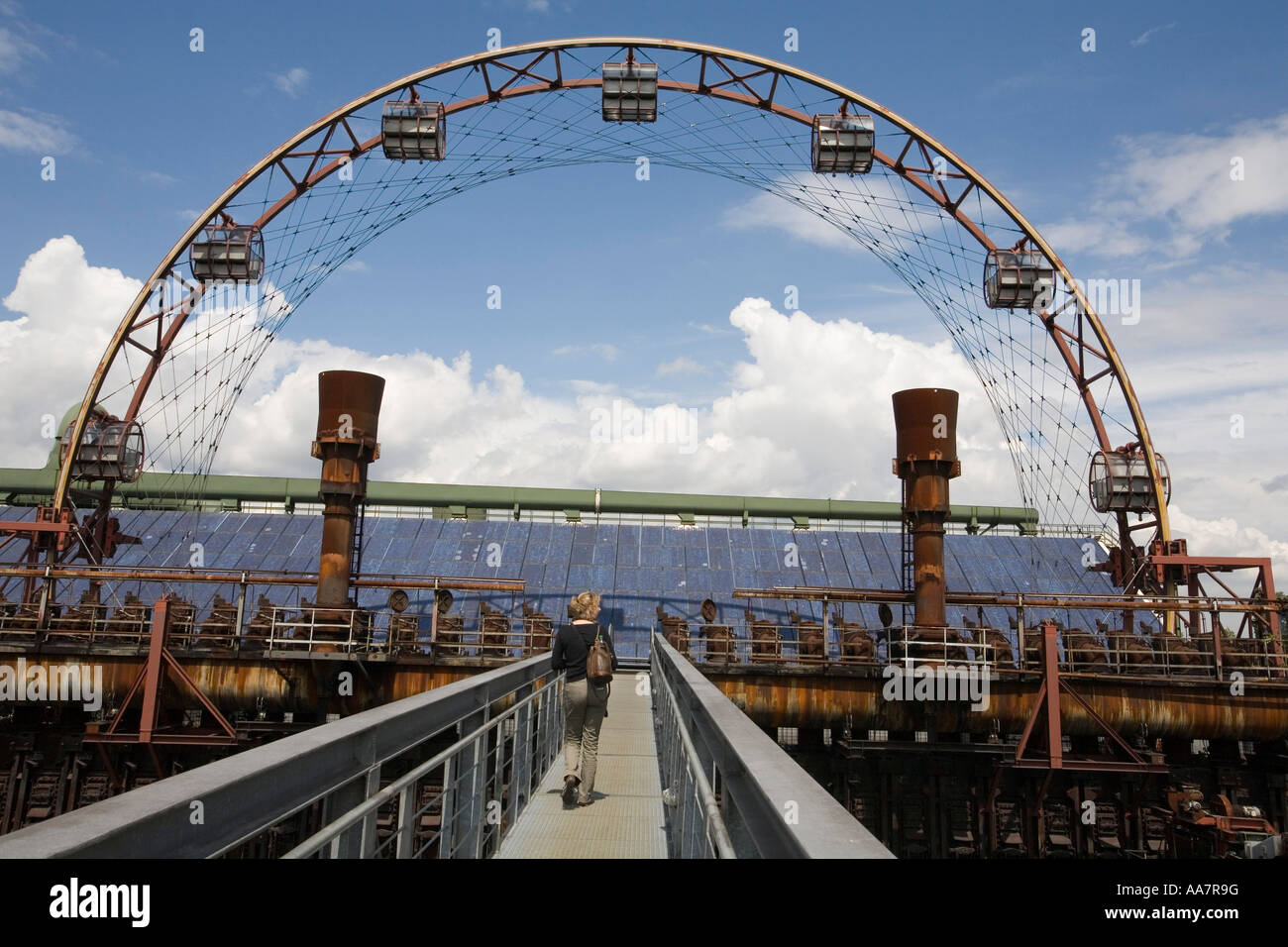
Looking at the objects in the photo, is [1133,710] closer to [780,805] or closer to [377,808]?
[377,808]

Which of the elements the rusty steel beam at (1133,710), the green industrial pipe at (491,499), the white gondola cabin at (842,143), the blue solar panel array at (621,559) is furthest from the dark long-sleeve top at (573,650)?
the green industrial pipe at (491,499)

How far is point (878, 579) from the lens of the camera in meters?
36.6

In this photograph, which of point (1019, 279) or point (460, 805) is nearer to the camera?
point (460, 805)

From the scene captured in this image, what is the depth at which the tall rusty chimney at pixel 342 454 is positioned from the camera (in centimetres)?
2116

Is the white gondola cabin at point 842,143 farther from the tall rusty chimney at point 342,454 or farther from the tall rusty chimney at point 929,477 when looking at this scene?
the tall rusty chimney at point 342,454

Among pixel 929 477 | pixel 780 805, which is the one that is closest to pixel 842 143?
pixel 929 477

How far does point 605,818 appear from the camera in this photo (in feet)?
24.9

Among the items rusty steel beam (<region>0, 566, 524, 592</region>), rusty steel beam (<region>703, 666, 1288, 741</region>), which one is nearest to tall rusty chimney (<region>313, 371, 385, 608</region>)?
rusty steel beam (<region>0, 566, 524, 592</region>)

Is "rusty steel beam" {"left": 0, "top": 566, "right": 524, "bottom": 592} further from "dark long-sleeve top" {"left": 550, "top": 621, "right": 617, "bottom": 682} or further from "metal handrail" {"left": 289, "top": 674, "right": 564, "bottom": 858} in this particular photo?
"metal handrail" {"left": 289, "top": 674, "right": 564, "bottom": 858}

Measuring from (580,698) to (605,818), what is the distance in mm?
1058

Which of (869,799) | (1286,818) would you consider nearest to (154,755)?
(869,799)

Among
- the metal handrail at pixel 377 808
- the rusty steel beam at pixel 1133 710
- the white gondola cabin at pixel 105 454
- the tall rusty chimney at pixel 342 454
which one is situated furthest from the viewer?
the white gondola cabin at pixel 105 454
